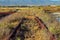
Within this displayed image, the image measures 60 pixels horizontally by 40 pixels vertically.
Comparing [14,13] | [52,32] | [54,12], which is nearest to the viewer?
[52,32]

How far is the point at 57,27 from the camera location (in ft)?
7.33

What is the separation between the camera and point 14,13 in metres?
2.41

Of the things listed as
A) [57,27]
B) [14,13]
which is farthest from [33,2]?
[57,27]

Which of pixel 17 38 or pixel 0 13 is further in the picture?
pixel 0 13

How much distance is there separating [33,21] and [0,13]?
0.44 meters

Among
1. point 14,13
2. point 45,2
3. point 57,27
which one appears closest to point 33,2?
point 45,2

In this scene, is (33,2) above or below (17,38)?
above

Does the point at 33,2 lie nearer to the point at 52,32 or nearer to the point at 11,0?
the point at 11,0

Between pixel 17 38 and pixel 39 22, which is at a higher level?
pixel 39 22

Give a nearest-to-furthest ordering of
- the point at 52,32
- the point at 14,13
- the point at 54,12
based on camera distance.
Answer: the point at 52,32
the point at 14,13
the point at 54,12

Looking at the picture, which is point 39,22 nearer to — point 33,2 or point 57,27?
point 57,27

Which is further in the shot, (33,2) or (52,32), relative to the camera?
(33,2)

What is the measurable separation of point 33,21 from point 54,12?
40 centimetres

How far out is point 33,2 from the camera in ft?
8.58
